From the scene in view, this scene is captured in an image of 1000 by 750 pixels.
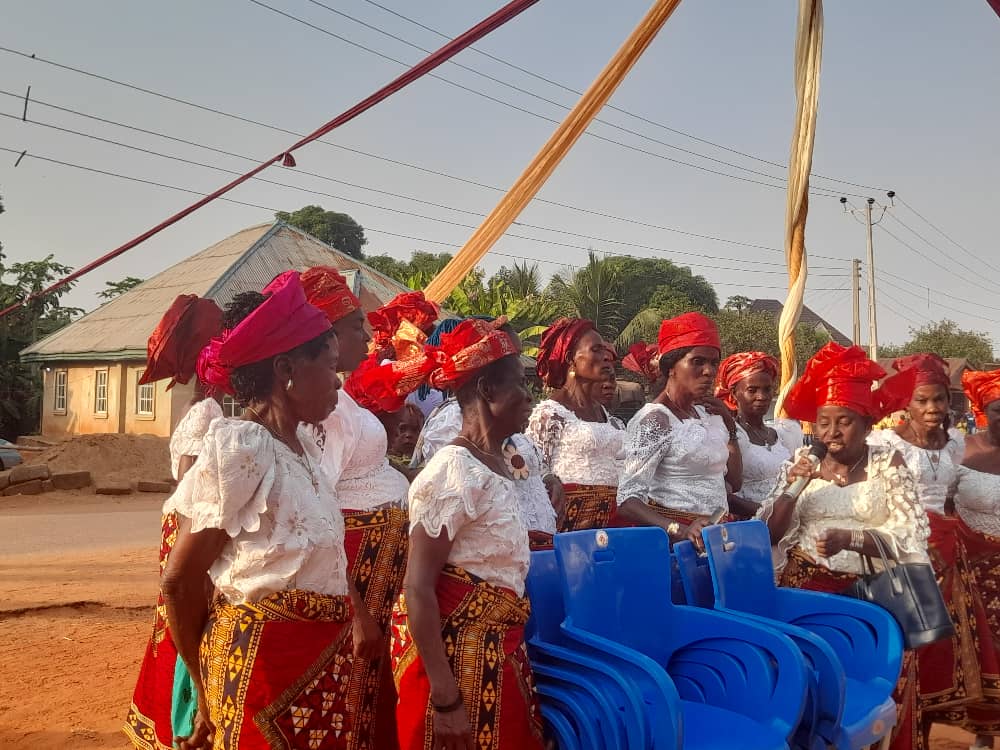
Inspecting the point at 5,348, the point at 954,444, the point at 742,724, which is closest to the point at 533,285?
the point at 5,348

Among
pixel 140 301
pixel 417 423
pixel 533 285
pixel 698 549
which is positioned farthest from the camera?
pixel 533 285

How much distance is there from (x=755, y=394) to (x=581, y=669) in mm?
3002

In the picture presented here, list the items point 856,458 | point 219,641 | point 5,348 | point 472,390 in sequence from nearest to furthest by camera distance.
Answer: point 219,641
point 472,390
point 856,458
point 5,348

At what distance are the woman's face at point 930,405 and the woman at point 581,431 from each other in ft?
5.53

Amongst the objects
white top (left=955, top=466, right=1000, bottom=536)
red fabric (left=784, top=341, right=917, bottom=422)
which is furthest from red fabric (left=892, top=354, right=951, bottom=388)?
red fabric (left=784, top=341, right=917, bottom=422)

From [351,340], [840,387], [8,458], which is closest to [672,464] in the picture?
[840,387]

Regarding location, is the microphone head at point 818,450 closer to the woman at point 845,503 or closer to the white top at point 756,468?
the woman at point 845,503

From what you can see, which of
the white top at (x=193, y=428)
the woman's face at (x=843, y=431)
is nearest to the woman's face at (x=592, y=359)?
the woman's face at (x=843, y=431)

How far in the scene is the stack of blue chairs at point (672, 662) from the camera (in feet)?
8.34

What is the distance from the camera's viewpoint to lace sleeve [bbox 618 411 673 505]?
4160 mm

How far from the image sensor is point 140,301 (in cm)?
2302

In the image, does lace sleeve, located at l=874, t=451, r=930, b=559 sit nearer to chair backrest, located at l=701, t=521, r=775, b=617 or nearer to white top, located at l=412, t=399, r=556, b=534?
chair backrest, located at l=701, t=521, r=775, b=617

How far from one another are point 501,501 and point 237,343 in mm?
796

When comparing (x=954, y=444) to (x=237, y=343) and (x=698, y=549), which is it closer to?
(x=698, y=549)
